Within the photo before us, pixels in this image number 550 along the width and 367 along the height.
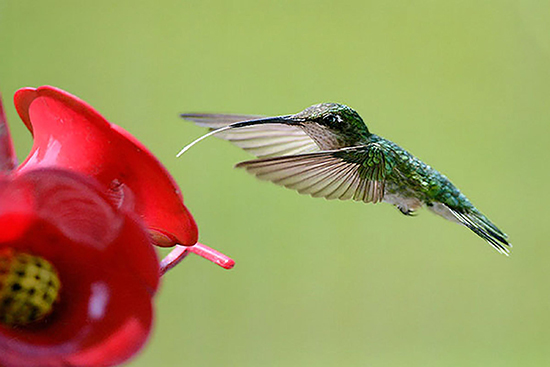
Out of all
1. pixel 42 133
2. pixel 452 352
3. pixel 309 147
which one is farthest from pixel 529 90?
pixel 42 133

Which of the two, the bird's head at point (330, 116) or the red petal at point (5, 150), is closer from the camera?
the red petal at point (5, 150)

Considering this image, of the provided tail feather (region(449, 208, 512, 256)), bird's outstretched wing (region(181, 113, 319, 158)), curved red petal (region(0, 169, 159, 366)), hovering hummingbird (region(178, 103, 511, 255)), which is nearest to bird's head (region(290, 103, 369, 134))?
hovering hummingbird (region(178, 103, 511, 255))

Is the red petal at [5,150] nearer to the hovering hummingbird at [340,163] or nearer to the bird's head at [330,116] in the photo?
the hovering hummingbird at [340,163]

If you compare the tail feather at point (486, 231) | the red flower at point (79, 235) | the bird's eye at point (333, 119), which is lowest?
the red flower at point (79, 235)

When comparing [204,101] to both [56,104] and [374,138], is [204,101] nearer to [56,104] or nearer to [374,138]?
[374,138]

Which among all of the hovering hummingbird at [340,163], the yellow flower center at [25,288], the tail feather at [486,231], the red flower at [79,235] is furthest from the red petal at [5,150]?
the tail feather at [486,231]

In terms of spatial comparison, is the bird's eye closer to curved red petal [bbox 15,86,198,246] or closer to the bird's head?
the bird's head

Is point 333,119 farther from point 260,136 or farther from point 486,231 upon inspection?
point 486,231

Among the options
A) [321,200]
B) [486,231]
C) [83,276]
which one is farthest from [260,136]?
[321,200]
